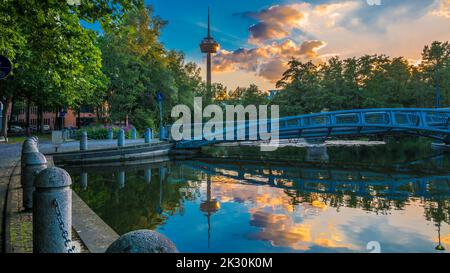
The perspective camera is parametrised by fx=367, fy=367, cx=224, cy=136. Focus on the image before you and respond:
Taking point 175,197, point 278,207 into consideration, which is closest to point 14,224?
point 175,197

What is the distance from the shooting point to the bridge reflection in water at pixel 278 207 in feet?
21.3

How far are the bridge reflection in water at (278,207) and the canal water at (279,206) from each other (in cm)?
2

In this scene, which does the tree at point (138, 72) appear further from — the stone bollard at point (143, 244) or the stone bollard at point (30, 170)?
the stone bollard at point (143, 244)

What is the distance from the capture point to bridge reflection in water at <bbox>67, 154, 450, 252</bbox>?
6496 mm

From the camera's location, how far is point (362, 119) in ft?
77.3

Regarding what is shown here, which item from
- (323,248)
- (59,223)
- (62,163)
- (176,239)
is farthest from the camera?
(62,163)

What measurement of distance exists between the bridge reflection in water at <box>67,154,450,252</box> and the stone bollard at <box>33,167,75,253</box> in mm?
2730

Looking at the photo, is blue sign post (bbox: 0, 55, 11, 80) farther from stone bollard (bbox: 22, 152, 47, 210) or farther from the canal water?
the canal water

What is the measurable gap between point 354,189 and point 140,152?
12108mm

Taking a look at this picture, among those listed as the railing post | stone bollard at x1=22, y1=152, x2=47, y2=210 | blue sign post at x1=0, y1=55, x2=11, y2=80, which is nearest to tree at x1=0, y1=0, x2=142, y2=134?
blue sign post at x1=0, y1=55, x2=11, y2=80

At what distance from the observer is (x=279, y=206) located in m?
9.16

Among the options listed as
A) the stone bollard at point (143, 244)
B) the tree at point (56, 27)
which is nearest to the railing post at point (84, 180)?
the tree at point (56, 27)
